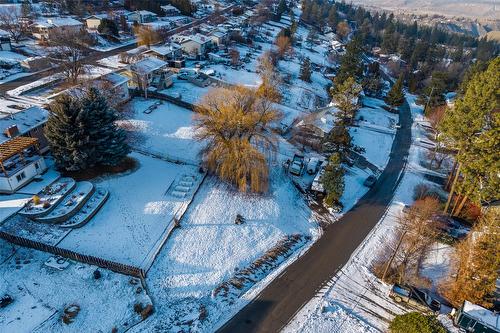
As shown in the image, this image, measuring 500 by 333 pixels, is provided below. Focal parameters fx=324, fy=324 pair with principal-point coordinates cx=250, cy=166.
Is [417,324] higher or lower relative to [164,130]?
lower

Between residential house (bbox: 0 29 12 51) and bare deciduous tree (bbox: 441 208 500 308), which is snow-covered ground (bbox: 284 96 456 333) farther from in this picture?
residential house (bbox: 0 29 12 51)

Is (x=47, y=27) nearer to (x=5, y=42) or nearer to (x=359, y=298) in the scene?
(x=5, y=42)

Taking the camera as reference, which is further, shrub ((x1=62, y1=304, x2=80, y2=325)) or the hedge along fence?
the hedge along fence

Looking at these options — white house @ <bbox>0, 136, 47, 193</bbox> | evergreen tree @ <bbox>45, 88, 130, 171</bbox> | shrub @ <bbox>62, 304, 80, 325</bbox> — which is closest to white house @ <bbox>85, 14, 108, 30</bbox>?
evergreen tree @ <bbox>45, 88, 130, 171</bbox>

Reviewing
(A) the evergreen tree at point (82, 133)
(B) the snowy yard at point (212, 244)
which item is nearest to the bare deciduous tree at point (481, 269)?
(B) the snowy yard at point (212, 244)

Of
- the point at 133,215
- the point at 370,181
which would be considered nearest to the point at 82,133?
the point at 133,215

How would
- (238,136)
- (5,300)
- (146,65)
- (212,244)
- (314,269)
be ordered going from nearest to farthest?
(5,300)
(314,269)
(212,244)
(238,136)
(146,65)

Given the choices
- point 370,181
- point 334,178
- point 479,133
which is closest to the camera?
point 479,133
